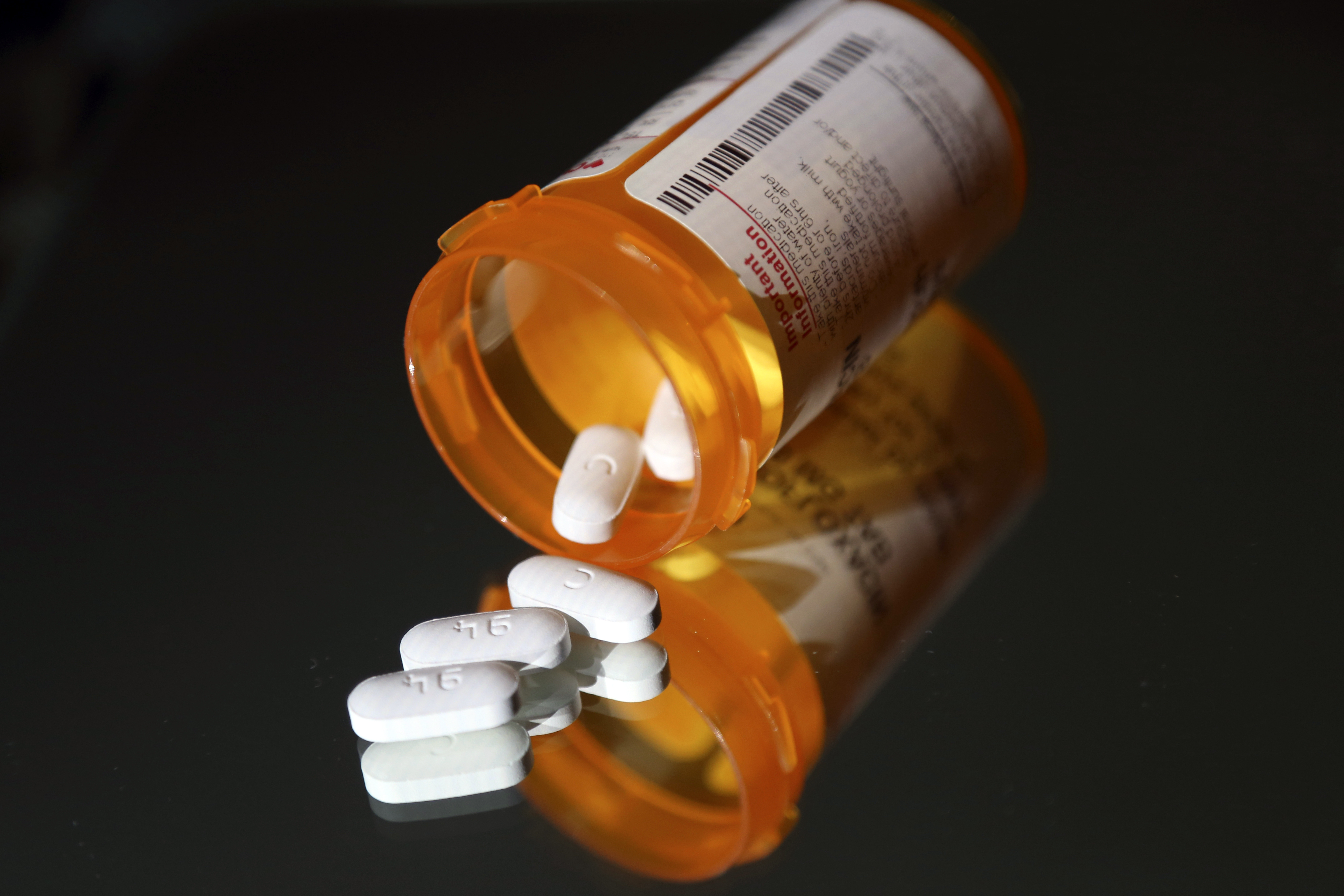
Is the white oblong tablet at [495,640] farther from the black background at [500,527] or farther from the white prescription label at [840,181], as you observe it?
the white prescription label at [840,181]

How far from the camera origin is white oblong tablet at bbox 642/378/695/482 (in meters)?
1.04

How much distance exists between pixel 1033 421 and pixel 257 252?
0.89 meters

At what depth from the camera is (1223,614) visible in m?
0.99

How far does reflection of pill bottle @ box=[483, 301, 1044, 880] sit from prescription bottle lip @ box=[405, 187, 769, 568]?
8 cm

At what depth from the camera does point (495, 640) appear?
35.1 inches

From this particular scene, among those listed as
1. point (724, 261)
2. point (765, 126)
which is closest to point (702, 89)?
point (765, 126)

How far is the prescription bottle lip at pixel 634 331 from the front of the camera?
0.87 m

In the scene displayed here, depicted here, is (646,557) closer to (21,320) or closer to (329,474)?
(329,474)

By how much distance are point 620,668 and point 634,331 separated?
0.26 m

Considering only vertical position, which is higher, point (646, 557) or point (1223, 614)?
point (646, 557)

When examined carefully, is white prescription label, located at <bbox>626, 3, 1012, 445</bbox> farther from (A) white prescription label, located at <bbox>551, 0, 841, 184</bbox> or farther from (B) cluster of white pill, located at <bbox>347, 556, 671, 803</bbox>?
(B) cluster of white pill, located at <bbox>347, 556, 671, 803</bbox>

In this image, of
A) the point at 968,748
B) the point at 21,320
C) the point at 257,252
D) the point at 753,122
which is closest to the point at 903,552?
the point at 968,748

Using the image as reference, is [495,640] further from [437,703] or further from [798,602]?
[798,602]

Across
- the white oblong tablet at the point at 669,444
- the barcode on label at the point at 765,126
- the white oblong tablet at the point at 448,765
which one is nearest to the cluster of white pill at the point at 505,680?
the white oblong tablet at the point at 448,765
